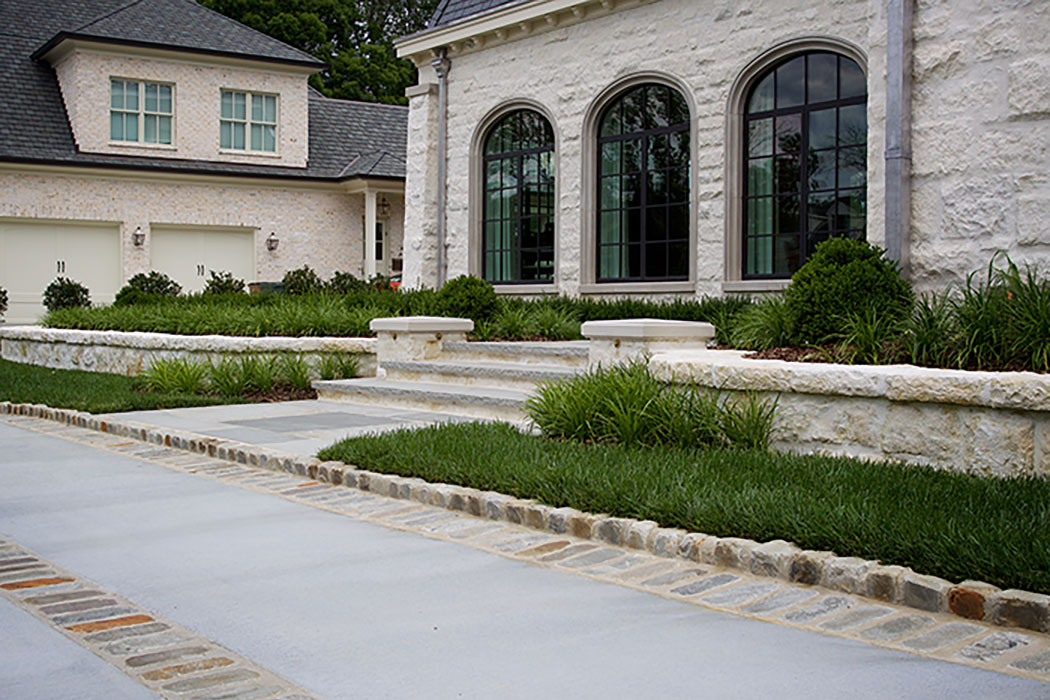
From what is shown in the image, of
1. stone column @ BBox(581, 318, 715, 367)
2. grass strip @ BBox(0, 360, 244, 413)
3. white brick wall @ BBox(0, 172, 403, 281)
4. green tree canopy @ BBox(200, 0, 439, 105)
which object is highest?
green tree canopy @ BBox(200, 0, 439, 105)

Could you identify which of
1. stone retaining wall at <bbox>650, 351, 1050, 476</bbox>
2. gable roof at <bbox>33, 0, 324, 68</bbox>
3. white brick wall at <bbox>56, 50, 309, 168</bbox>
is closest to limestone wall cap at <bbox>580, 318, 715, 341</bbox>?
stone retaining wall at <bbox>650, 351, 1050, 476</bbox>

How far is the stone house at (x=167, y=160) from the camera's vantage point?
944 inches

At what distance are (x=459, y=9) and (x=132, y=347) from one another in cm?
758

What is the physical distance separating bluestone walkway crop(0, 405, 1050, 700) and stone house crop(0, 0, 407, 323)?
63.5 ft

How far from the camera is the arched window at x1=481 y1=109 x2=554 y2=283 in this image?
16250 mm

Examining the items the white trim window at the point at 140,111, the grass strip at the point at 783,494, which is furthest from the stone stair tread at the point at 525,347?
the white trim window at the point at 140,111

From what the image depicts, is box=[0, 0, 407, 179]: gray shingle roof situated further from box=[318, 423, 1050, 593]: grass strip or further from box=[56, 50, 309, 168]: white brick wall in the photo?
box=[318, 423, 1050, 593]: grass strip

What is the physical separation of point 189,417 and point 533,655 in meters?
7.41

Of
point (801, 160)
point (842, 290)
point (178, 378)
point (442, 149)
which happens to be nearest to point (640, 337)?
point (842, 290)

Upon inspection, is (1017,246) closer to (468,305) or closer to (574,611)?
(574,611)

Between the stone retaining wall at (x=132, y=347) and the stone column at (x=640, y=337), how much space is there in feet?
13.9

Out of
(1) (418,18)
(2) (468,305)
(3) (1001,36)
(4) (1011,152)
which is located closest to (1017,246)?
(4) (1011,152)

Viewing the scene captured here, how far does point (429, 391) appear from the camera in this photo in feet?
35.1

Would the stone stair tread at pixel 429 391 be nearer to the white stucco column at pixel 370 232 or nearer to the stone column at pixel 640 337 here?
the stone column at pixel 640 337
